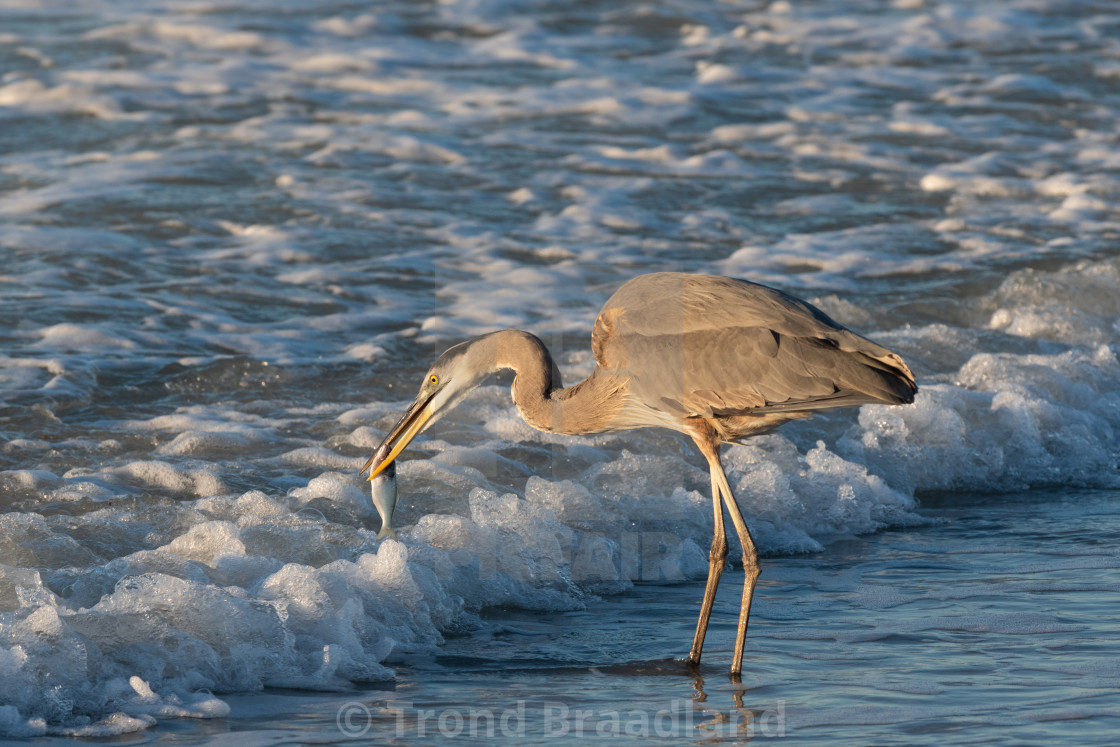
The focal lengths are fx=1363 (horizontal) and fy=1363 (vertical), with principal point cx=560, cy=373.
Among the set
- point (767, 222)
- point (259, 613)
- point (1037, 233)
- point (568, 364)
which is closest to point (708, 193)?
point (767, 222)

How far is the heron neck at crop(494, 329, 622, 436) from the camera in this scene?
535cm

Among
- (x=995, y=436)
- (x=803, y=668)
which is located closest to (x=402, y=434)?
(x=803, y=668)

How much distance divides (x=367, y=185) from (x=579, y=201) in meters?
1.79

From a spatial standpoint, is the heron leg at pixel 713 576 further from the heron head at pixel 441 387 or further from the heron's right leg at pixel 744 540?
the heron head at pixel 441 387

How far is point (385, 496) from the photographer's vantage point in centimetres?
507

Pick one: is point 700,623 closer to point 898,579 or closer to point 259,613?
point 898,579

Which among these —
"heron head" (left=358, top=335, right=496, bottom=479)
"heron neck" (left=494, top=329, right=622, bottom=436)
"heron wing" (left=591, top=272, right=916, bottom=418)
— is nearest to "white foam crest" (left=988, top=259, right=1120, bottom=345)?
"heron wing" (left=591, top=272, right=916, bottom=418)

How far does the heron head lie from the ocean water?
0.46m

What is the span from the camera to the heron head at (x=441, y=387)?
529 cm

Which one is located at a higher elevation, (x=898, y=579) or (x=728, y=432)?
(x=728, y=432)

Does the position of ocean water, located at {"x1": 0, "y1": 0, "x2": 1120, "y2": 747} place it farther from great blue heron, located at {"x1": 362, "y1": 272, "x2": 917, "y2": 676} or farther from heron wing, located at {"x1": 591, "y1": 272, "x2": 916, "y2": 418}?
heron wing, located at {"x1": 591, "y1": 272, "x2": 916, "y2": 418}

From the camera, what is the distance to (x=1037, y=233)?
10672mm

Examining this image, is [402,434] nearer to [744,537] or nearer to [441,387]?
[441,387]

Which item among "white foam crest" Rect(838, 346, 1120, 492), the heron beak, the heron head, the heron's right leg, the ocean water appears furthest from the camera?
"white foam crest" Rect(838, 346, 1120, 492)
